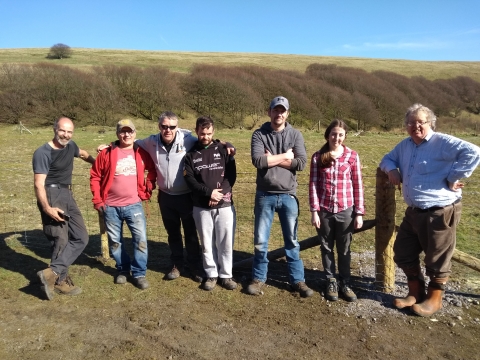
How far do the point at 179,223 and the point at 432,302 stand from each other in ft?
9.95

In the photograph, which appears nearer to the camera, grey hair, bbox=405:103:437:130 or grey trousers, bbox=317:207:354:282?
grey hair, bbox=405:103:437:130

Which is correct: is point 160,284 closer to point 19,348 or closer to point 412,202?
point 19,348

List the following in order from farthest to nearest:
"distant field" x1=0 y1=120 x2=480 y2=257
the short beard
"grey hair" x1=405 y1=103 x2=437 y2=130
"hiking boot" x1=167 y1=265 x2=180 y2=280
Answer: "distant field" x1=0 y1=120 x2=480 y2=257 < "hiking boot" x1=167 y1=265 x2=180 y2=280 < the short beard < "grey hair" x1=405 y1=103 x2=437 y2=130

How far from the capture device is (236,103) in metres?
29.0

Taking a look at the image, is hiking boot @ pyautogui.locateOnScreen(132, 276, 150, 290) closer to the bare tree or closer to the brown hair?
the brown hair

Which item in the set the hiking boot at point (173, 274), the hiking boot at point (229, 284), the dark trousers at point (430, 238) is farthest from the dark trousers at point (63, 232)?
the dark trousers at point (430, 238)

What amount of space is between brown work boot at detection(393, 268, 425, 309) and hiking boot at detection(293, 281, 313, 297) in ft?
3.07

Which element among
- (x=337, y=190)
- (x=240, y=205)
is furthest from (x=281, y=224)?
(x=240, y=205)

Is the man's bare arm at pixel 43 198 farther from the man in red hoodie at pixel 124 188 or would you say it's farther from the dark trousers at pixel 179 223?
the dark trousers at pixel 179 223

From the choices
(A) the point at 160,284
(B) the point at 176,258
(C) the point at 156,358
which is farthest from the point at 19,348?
(B) the point at 176,258

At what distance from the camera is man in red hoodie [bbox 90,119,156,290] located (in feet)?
15.3

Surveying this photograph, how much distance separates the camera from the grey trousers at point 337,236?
171 inches

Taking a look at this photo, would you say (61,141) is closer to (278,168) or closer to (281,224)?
(278,168)

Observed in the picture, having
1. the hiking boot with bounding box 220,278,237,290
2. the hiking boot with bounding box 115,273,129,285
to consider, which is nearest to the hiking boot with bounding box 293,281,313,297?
the hiking boot with bounding box 220,278,237,290
